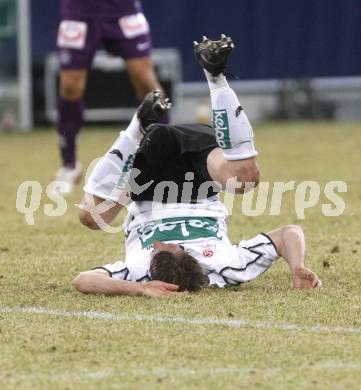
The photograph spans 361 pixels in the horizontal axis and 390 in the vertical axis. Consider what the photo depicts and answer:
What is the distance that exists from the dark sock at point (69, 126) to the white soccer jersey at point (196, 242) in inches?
139

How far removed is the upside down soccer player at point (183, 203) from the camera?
4.73 m

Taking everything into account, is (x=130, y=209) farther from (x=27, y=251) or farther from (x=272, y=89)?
(x=272, y=89)

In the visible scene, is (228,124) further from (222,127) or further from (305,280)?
(305,280)

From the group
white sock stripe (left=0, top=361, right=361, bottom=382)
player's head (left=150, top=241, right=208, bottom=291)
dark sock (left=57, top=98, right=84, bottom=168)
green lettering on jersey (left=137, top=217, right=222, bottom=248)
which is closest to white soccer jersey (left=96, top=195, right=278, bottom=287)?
green lettering on jersey (left=137, top=217, right=222, bottom=248)

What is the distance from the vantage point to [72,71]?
867 cm

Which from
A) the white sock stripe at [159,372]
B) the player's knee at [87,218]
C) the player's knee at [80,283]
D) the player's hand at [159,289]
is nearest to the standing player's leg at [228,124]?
the player's hand at [159,289]

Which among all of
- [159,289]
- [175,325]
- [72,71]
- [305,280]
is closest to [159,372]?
[175,325]

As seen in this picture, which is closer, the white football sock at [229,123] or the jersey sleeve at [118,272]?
the white football sock at [229,123]

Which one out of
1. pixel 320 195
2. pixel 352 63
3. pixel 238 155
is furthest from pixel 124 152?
pixel 352 63

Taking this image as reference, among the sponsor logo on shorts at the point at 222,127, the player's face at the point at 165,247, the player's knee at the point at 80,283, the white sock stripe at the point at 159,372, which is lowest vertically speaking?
the player's knee at the point at 80,283

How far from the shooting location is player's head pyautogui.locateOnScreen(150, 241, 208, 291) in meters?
4.76

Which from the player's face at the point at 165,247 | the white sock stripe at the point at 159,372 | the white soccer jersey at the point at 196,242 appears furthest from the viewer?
the white soccer jersey at the point at 196,242

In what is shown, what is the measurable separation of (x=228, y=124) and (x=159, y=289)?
0.66m

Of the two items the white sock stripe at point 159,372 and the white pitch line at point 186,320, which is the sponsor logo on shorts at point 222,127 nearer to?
the white pitch line at point 186,320
